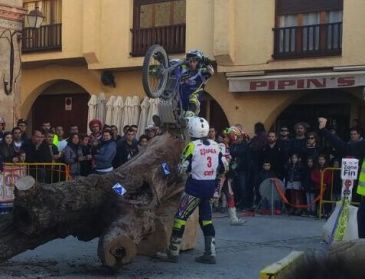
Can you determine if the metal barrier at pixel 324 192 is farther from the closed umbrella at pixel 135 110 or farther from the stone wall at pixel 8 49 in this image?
the closed umbrella at pixel 135 110

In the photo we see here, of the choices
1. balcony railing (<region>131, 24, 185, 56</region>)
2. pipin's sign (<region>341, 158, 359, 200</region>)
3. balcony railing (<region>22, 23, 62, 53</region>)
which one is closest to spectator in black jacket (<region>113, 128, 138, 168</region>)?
pipin's sign (<region>341, 158, 359, 200</region>)

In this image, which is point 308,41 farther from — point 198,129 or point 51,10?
point 198,129

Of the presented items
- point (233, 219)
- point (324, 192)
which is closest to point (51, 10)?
point (324, 192)

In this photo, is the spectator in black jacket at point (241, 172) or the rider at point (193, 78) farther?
the spectator in black jacket at point (241, 172)

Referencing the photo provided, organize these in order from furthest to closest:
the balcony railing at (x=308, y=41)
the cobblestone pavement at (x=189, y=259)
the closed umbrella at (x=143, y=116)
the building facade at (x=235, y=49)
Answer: the closed umbrella at (x=143, y=116)
the balcony railing at (x=308, y=41)
the building facade at (x=235, y=49)
the cobblestone pavement at (x=189, y=259)

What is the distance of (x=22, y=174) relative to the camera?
43.8ft

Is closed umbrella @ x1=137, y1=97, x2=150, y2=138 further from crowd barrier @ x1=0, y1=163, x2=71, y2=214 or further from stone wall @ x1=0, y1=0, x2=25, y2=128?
crowd barrier @ x1=0, y1=163, x2=71, y2=214

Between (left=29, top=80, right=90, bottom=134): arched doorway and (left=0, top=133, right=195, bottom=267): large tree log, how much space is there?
17.1m

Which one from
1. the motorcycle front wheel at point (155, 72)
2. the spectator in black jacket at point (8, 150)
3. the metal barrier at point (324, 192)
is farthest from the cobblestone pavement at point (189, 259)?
the spectator in black jacket at point (8, 150)

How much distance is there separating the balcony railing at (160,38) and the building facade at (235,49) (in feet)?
0.10

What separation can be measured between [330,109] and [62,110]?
1057cm

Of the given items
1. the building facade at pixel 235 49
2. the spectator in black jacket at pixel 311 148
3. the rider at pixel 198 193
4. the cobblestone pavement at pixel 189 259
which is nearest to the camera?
the cobblestone pavement at pixel 189 259

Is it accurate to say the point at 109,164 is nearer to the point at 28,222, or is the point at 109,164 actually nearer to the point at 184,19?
the point at 28,222

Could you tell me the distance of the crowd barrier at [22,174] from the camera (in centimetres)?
1254
